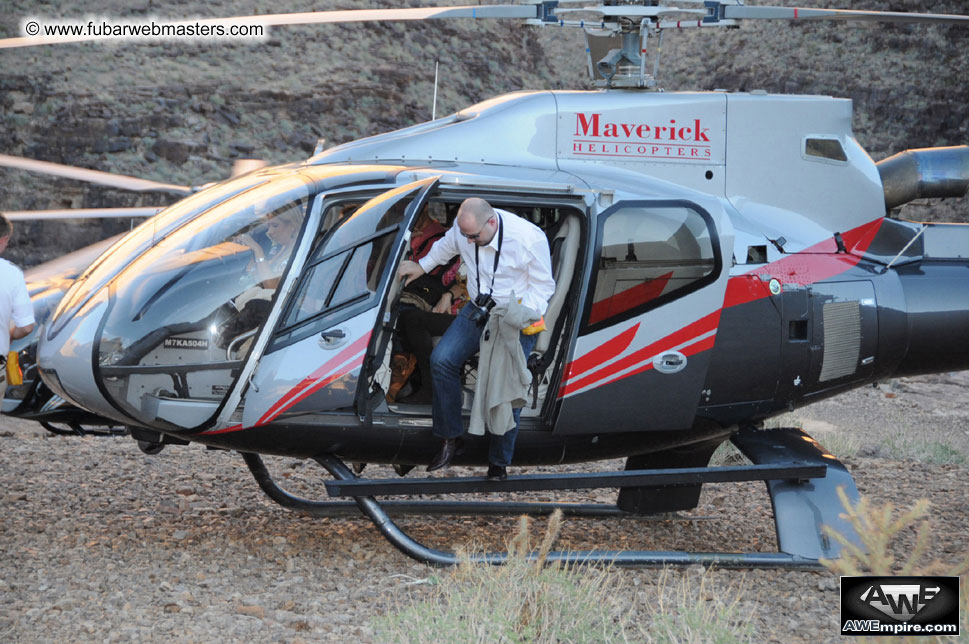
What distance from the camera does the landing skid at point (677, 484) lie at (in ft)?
19.2

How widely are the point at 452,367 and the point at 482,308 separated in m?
0.37

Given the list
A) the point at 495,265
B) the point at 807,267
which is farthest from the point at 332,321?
the point at 807,267

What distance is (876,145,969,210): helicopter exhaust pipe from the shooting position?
23.1 ft

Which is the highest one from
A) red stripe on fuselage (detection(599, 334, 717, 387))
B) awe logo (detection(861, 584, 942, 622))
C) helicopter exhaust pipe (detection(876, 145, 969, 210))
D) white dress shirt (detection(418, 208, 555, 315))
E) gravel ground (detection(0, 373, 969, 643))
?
helicopter exhaust pipe (detection(876, 145, 969, 210))

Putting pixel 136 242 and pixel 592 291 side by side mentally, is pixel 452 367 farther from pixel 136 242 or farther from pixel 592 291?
pixel 136 242

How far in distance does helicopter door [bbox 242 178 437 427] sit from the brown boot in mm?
548

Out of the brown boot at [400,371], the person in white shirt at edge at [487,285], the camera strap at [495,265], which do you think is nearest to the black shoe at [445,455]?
the person in white shirt at edge at [487,285]

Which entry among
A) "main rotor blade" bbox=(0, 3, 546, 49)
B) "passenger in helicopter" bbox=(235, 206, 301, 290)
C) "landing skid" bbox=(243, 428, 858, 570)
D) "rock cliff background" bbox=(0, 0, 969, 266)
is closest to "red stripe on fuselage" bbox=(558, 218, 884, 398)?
"landing skid" bbox=(243, 428, 858, 570)

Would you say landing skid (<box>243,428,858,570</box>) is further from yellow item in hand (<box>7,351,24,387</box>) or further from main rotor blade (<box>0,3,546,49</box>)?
main rotor blade (<box>0,3,546,49</box>)

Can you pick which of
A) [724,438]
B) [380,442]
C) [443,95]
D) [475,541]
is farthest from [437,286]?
[443,95]

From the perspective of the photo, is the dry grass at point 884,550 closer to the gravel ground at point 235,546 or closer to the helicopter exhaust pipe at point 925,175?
the gravel ground at point 235,546

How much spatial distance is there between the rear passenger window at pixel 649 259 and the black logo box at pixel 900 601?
2377 millimetres

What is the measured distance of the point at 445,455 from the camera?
5887mm

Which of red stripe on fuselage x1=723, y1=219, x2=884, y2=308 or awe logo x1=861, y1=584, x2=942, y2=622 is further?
red stripe on fuselage x1=723, y1=219, x2=884, y2=308
